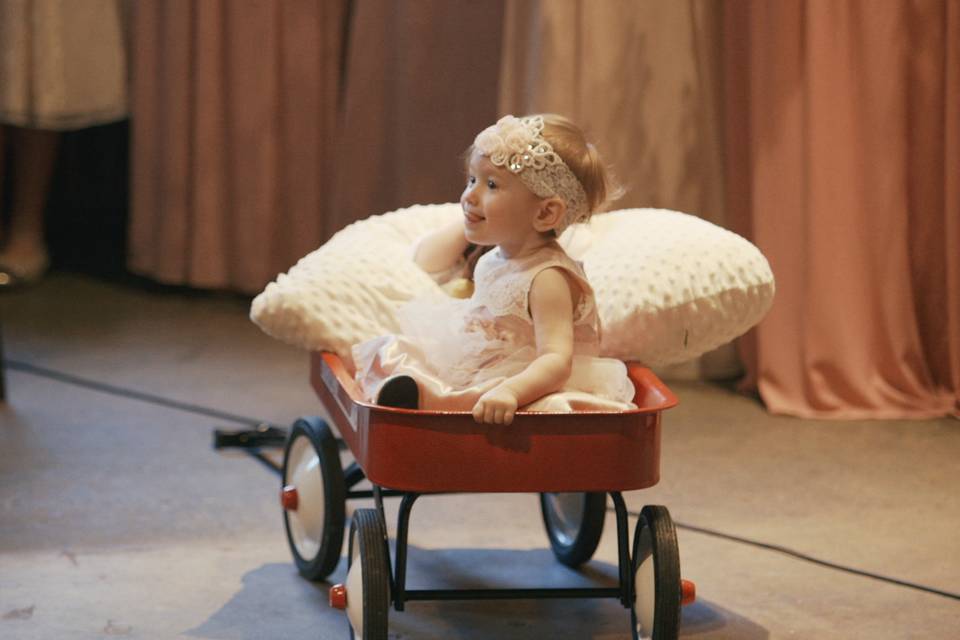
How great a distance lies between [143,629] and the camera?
5.47 ft

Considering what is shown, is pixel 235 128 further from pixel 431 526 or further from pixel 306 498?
pixel 306 498

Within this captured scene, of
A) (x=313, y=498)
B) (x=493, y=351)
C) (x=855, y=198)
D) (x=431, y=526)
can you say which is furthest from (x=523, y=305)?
(x=855, y=198)

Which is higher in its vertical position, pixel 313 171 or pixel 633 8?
pixel 633 8

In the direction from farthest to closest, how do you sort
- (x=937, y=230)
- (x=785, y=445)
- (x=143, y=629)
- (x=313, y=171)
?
1. (x=313, y=171)
2. (x=937, y=230)
3. (x=785, y=445)
4. (x=143, y=629)

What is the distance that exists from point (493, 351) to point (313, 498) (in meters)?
0.38

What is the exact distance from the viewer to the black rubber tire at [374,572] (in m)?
1.47

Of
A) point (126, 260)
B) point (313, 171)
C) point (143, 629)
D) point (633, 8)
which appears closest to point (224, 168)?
point (313, 171)

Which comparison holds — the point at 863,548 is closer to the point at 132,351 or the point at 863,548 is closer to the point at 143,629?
the point at 143,629

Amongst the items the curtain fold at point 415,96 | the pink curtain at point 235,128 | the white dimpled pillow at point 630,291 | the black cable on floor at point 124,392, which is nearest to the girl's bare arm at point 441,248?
the white dimpled pillow at point 630,291

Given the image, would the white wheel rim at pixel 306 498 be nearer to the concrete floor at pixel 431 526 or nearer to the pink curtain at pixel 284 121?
the concrete floor at pixel 431 526

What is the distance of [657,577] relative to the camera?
149 centimetres

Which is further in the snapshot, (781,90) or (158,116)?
(158,116)

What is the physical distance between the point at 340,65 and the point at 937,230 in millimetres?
1595

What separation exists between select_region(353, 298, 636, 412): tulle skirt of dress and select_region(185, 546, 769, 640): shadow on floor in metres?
0.31
